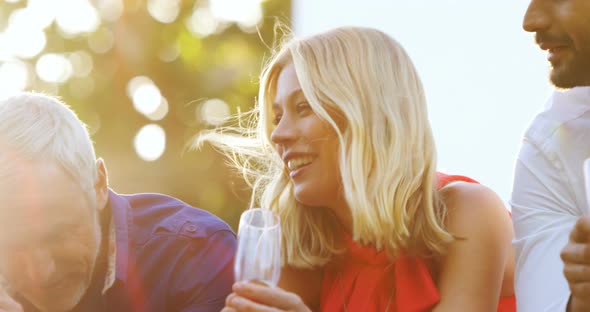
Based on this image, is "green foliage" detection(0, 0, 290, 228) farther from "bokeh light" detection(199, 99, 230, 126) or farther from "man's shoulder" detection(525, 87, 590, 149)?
"man's shoulder" detection(525, 87, 590, 149)

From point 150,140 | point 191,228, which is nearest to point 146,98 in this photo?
point 150,140

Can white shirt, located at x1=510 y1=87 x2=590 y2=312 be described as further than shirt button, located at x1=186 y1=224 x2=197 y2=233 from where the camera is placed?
No

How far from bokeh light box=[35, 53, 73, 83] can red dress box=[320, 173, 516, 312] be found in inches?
702

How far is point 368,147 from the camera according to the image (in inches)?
149

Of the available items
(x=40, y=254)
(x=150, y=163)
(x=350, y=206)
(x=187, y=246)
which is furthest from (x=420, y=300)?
(x=150, y=163)

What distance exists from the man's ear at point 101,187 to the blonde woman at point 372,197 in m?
0.87

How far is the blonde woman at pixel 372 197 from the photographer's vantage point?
365 centimetres

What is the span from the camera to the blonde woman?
3646mm

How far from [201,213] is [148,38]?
16875mm

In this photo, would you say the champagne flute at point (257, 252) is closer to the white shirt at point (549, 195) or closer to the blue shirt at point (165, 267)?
the blue shirt at point (165, 267)

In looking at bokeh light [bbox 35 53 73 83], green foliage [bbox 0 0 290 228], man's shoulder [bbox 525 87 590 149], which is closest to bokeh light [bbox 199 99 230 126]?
green foliage [bbox 0 0 290 228]

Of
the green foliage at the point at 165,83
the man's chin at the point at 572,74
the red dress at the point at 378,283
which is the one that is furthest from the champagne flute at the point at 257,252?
the green foliage at the point at 165,83

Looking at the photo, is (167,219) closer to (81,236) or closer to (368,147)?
(81,236)

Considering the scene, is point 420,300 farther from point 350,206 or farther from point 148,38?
point 148,38
